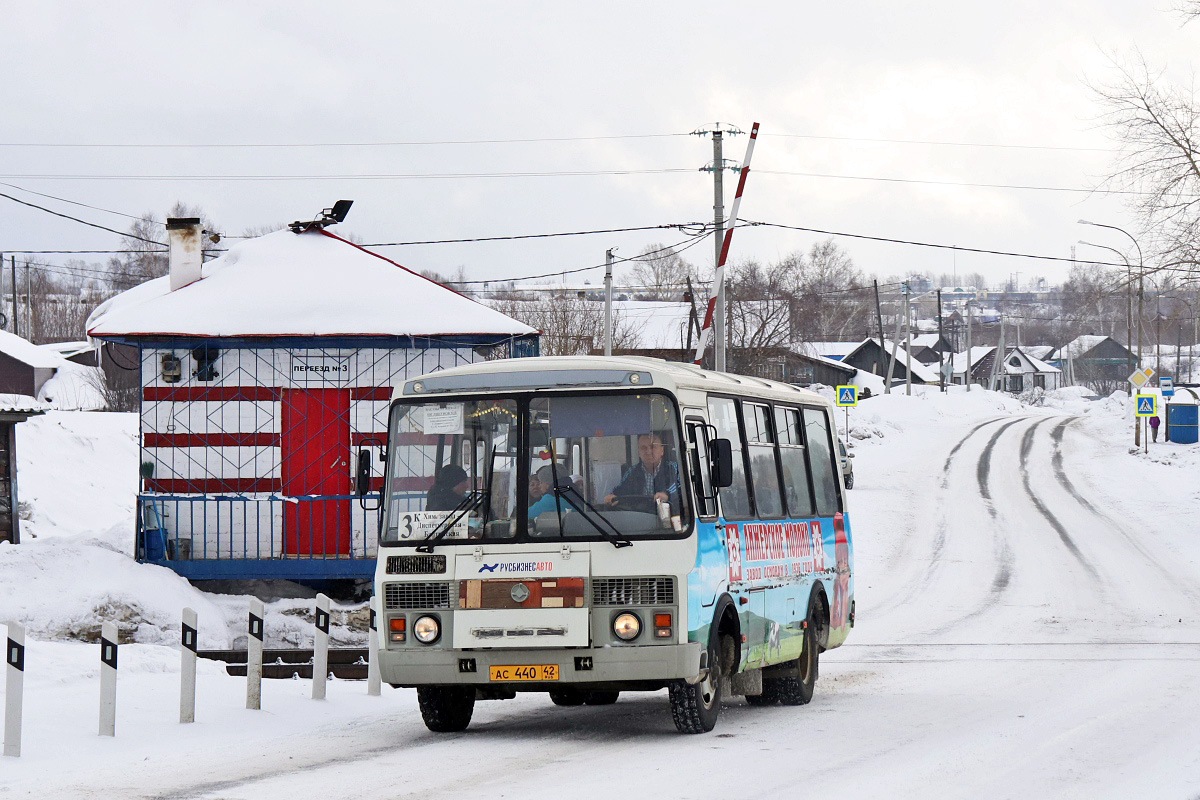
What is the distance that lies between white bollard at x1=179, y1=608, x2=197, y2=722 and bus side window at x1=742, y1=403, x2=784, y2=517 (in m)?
4.34

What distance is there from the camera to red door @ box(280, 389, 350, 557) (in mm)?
20031

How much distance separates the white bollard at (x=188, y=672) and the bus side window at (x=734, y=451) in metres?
3.97

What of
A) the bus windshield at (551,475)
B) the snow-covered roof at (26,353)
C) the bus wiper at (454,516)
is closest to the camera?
the bus windshield at (551,475)

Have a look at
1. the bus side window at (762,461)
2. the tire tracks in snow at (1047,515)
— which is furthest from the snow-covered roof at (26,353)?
the bus side window at (762,461)

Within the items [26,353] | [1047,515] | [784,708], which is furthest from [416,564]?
[26,353]

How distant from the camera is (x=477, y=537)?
9.68m

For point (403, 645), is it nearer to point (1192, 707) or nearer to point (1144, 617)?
point (1192, 707)

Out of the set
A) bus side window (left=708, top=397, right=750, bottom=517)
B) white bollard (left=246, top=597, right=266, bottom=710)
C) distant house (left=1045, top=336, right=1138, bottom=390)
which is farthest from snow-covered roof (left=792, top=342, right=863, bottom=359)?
white bollard (left=246, top=597, right=266, bottom=710)

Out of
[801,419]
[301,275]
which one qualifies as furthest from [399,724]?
[301,275]

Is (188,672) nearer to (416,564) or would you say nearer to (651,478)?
(416,564)

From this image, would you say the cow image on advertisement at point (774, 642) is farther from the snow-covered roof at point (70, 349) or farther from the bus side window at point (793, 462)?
the snow-covered roof at point (70, 349)

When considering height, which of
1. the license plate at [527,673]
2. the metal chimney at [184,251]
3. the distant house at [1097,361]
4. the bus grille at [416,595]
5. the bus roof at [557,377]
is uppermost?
the distant house at [1097,361]

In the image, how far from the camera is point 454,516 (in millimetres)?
9766

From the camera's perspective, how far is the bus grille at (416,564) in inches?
380
